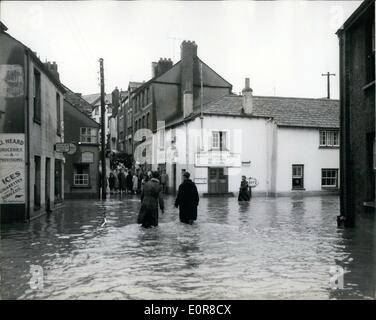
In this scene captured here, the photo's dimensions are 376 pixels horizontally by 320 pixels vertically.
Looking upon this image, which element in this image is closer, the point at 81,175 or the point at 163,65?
the point at 81,175

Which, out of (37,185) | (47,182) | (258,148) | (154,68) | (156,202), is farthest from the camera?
(154,68)

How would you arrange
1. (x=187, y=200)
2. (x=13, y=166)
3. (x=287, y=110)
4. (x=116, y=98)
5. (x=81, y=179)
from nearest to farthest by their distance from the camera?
(x=187, y=200) < (x=13, y=166) < (x=81, y=179) < (x=287, y=110) < (x=116, y=98)

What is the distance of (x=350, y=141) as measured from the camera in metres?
14.0

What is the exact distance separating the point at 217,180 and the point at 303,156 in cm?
651

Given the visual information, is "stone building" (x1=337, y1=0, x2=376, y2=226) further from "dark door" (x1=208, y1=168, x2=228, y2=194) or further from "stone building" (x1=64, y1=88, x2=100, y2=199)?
"stone building" (x1=64, y1=88, x2=100, y2=199)

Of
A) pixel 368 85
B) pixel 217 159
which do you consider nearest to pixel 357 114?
pixel 368 85

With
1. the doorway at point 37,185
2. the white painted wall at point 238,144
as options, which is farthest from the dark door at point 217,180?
the doorway at point 37,185

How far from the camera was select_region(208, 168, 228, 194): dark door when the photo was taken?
33875 mm

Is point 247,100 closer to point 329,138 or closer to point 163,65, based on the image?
point 329,138

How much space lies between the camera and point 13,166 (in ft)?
49.7

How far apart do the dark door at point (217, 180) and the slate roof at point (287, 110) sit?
407 cm

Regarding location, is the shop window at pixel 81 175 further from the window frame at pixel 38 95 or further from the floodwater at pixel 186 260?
the floodwater at pixel 186 260

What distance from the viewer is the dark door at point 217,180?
1334 inches

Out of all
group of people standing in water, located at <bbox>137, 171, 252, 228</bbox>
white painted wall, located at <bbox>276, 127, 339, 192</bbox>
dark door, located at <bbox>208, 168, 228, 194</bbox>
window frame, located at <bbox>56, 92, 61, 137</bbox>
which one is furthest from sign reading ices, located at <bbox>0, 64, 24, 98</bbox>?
white painted wall, located at <bbox>276, 127, 339, 192</bbox>
